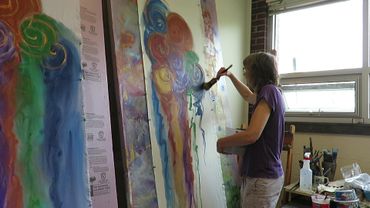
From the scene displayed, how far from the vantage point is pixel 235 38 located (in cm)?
286

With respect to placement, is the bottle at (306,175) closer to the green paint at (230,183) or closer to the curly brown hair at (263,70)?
the green paint at (230,183)

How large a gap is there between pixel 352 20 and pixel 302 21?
42 centimetres

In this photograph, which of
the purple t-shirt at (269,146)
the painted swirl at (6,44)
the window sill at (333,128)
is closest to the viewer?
the painted swirl at (6,44)

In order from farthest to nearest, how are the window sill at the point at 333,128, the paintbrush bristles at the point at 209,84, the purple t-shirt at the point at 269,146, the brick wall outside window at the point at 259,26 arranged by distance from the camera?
1. the brick wall outside window at the point at 259,26
2. the window sill at the point at 333,128
3. the paintbrush bristles at the point at 209,84
4. the purple t-shirt at the point at 269,146

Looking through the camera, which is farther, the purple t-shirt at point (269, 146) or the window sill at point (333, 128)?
the window sill at point (333, 128)

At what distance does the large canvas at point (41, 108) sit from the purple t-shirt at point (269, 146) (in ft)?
2.73

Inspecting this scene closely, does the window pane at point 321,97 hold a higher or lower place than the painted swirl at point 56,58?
lower

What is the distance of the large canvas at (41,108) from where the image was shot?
42.5 inches

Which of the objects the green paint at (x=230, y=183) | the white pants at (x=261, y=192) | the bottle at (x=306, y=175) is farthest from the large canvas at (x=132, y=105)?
the bottle at (x=306, y=175)

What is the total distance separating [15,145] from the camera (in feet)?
3.56

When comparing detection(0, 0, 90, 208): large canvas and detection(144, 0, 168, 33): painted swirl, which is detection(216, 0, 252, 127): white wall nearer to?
detection(144, 0, 168, 33): painted swirl

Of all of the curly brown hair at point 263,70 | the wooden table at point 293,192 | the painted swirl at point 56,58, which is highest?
the painted swirl at point 56,58

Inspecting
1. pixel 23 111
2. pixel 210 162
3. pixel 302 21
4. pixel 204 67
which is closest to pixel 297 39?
pixel 302 21

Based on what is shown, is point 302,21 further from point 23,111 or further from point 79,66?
point 23,111
